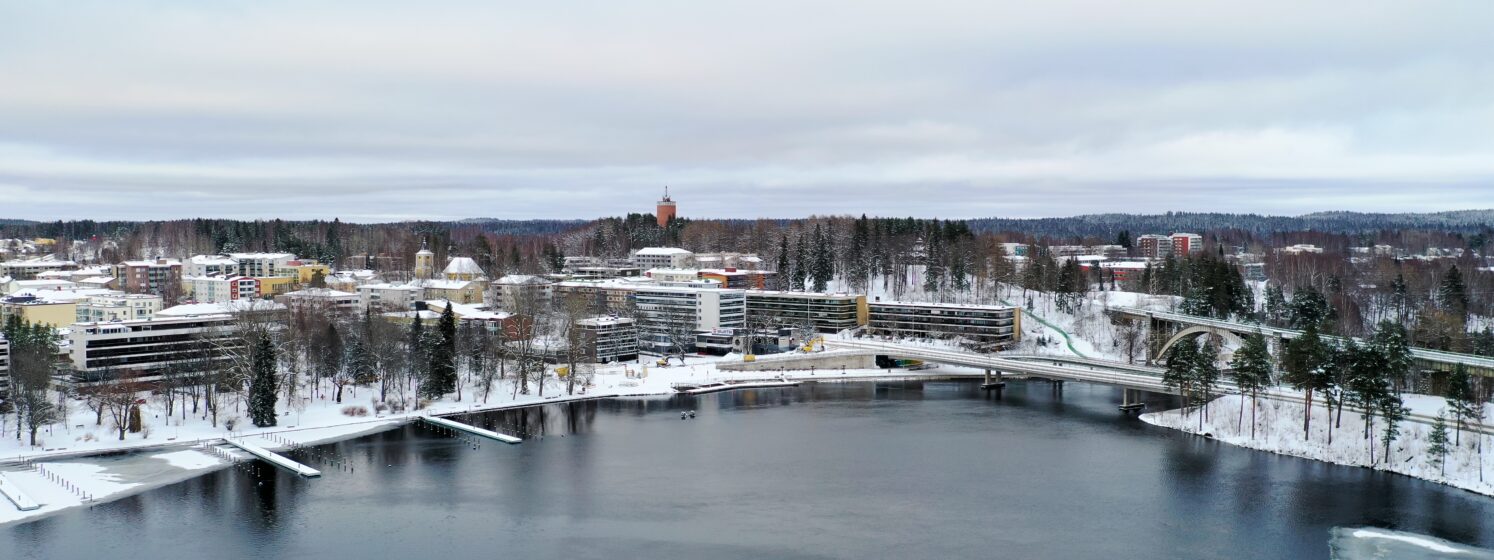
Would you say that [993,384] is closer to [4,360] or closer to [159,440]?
[159,440]

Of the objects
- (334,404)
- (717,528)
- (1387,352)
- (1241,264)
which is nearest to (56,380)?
(334,404)

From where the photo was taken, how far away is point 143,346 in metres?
29.7

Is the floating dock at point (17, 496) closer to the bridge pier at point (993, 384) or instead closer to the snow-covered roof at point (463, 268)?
the bridge pier at point (993, 384)

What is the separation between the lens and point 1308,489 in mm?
18891

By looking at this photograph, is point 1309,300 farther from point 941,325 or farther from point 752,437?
point 752,437

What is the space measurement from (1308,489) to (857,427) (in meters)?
9.86

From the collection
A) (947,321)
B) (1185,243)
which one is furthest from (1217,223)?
(947,321)

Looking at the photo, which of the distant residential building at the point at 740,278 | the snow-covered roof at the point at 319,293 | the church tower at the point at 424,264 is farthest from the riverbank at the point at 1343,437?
the church tower at the point at 424,264

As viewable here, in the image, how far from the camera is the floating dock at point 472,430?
2381 cm

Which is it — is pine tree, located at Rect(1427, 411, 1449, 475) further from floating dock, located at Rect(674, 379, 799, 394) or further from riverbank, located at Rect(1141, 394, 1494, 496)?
floating dock, located at Rect(674, 379, 799, 394)

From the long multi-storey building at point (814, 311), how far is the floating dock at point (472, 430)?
18.0 metres

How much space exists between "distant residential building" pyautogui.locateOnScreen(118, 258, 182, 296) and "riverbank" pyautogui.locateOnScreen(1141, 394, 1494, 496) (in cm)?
4741

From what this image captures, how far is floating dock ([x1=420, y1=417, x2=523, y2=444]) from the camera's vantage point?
23812 mm

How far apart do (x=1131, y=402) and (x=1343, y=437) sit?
7.06 metres
